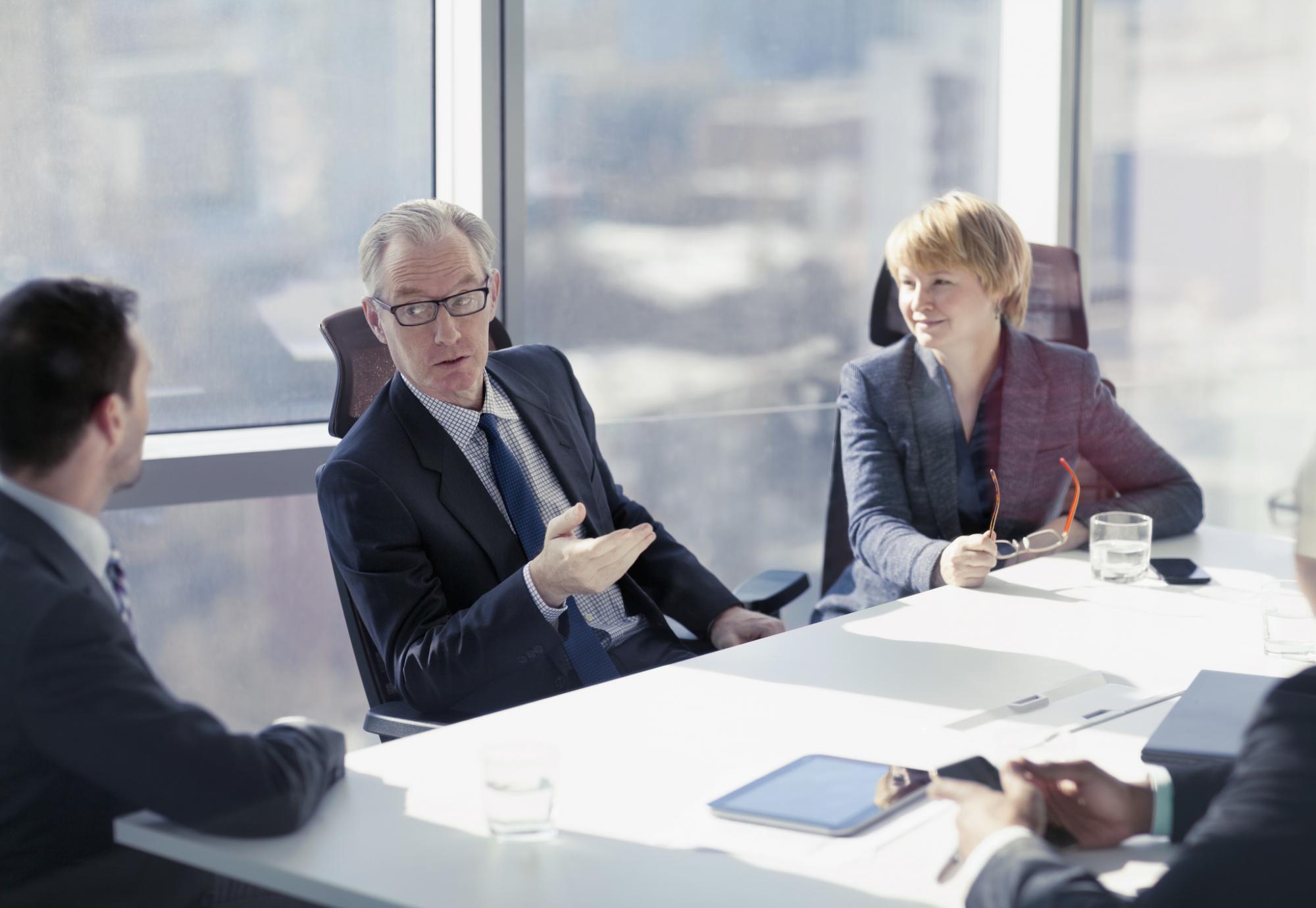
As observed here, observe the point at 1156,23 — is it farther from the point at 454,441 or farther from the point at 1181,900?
the point at 1181,900

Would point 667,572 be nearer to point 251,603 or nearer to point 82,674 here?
point 251,603

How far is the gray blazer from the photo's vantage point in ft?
7.88

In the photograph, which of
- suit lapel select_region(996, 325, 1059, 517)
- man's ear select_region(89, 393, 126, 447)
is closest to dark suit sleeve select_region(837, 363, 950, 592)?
suit lapel select_region(996, 325, 1059, 517)

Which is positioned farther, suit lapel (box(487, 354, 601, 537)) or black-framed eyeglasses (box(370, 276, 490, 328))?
suit lapel (box(487, 354, 601, 537))

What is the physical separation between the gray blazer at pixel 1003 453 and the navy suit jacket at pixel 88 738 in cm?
141

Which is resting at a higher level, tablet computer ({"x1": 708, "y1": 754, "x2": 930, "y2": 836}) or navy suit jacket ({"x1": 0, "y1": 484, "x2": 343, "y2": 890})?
navy suit jacket ({"x1": 0, "y1": 484, "x2": 343, "y2": 890})

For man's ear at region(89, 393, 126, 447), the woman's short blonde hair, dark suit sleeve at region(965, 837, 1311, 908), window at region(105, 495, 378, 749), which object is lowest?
window at region(105, 495, 378, 749)

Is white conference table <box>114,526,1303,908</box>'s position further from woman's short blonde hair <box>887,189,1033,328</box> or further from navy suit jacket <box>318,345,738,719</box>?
woman's short blonde hair <box>887,189,1033,328</box>

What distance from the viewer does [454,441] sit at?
1.97 meters

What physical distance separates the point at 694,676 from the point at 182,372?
1558mm

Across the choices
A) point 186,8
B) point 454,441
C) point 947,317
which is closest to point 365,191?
point 186,8

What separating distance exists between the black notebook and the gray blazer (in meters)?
0.87

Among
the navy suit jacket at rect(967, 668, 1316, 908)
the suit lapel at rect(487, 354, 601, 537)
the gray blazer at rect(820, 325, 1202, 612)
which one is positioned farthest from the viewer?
the gray blazer at rect(820, 325, 1202, 612)

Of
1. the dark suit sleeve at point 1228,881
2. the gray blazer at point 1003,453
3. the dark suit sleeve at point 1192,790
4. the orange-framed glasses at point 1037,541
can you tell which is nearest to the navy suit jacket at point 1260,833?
the dark suit sleeve at point 1228,881
